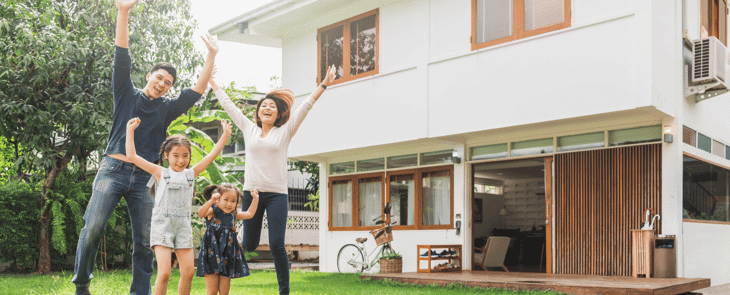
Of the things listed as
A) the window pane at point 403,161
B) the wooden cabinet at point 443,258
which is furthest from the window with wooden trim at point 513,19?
the wooden cabinet at point 443,258

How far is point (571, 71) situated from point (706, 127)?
112 inches

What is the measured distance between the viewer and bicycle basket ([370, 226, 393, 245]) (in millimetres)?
11695

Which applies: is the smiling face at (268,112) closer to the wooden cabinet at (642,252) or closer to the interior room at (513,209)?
the wooden cabinet at (642,252)

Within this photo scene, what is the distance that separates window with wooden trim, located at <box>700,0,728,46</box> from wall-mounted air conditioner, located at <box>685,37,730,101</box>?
80 centimetres

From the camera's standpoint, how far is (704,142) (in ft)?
32.9

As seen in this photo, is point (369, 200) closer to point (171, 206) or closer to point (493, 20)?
point (493, 20)

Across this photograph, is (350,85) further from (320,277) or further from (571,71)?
(571,71)

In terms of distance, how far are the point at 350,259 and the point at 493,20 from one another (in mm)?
5264

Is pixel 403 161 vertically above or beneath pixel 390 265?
above

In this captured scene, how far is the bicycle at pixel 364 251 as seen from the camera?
11.7 meters

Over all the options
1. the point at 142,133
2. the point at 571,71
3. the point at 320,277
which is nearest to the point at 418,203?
the point at 320,277

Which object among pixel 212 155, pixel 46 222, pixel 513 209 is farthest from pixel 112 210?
pixel 513 209

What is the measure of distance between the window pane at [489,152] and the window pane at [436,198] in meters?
0.70

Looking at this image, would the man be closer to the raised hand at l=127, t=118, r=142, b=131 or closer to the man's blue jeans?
the man's blue jeans
